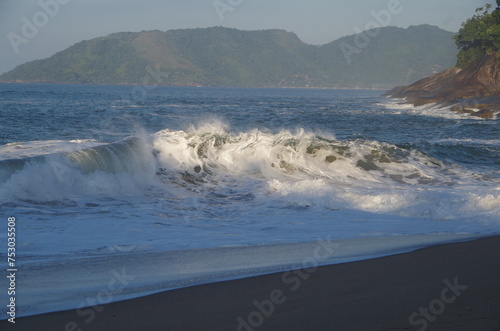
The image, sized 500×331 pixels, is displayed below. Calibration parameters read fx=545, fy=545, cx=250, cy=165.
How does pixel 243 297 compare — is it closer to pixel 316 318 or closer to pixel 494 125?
pixel 316 318

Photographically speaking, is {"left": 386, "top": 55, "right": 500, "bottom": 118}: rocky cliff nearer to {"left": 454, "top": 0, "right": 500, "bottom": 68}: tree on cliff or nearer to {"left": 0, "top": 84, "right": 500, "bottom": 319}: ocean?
{"left": 454, "top": 0, "right": 500, "bottom": 68}: tree on cliff

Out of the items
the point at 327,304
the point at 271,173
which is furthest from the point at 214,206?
the point at 327,304

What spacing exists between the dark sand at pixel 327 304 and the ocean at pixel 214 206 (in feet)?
1.11

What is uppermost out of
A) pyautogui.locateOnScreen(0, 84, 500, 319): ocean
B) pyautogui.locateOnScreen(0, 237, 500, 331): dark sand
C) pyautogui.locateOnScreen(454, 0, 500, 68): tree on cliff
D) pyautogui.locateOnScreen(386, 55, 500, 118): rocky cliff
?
pyautogui.locateOnScreen(454, 0, 500, 68): tree on cliff

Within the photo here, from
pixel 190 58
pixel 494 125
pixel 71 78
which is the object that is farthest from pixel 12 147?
pixel 190 58

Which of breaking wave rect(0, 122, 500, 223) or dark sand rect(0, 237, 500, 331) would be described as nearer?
dark sand rect(0, 237, 500, 331)

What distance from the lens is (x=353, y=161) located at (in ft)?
48.9

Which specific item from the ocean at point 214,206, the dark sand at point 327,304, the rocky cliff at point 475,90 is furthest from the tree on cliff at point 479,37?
the dark sand at point 327,304

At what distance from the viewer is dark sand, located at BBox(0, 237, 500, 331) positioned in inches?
168

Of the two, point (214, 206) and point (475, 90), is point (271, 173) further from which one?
point (475, 90)

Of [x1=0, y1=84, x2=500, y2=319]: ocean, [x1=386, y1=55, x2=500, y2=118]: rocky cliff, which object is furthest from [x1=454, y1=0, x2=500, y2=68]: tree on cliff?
[x1=0, y1=84, x2=500, y2=319]: ocean

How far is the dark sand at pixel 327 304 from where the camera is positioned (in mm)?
4270

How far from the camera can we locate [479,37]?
65500 mm

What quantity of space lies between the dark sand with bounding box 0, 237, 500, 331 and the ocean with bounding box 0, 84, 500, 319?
1.11 feet
